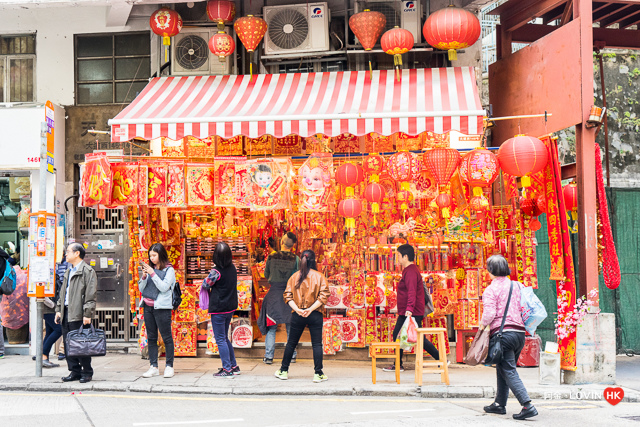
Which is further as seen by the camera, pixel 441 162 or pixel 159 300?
pixel 441 162

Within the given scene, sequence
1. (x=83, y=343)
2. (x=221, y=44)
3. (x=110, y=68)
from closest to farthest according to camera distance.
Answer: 1. (x=83, y=343)
2. (x=221, y=44)
3. (x=110, y=68)

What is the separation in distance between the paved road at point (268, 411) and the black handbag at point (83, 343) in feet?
1.82

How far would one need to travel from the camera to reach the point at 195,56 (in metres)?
11.8

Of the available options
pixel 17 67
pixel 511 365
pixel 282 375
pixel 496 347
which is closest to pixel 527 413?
pixel 511 365

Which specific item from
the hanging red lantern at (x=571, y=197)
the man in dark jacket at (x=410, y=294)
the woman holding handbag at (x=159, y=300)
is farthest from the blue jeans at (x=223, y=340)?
the hanging red lantern at (x=571, y=197)

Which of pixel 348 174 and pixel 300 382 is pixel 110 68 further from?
pixel 300 382

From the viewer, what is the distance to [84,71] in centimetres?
1288

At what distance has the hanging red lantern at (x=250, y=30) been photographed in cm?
1094

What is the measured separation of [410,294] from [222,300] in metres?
2.80

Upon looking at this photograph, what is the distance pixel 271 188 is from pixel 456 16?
4078 mm

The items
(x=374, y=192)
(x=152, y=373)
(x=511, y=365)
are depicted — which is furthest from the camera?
(x=374, y=192)

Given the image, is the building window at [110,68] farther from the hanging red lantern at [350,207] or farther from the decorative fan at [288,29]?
the hanging red lantern at [350,207]

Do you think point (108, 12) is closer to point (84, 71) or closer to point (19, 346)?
point (84, 71)

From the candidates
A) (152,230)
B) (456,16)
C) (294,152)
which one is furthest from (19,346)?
(456,16)
